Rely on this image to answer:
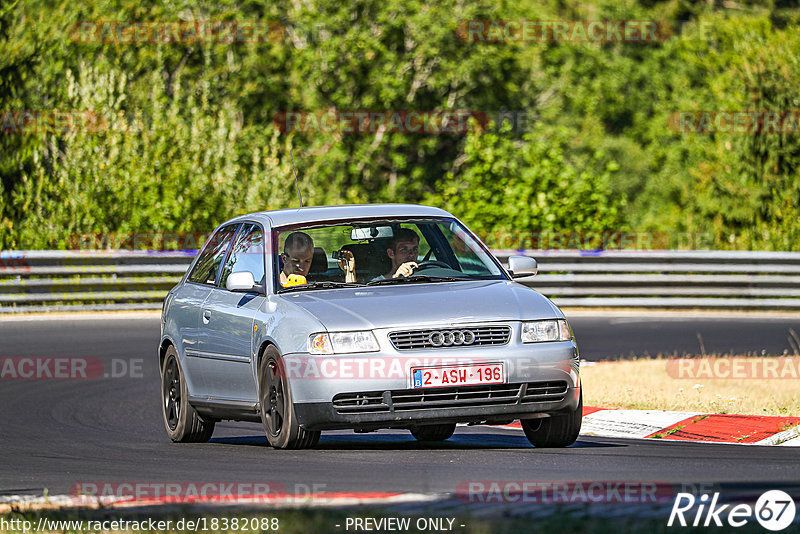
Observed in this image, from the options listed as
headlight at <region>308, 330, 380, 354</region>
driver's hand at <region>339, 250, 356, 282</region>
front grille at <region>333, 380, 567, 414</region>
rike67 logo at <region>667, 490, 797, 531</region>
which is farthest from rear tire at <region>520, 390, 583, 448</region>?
rike67 logo at <region>667, 490, 797, 531</region>

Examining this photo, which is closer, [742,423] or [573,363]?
[573,363]

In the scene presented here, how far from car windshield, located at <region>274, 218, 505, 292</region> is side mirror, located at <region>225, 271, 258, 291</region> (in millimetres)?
194

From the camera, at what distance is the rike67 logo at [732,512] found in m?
6.22

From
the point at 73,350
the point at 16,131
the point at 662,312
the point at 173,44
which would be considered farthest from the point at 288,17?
the point at 73,350

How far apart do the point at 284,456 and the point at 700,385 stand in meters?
5.36

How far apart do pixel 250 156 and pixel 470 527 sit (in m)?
39.0

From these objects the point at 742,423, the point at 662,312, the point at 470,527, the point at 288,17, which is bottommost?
the point at 662,312

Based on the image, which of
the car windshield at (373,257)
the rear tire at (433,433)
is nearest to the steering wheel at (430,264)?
the car windshield at (373,257)

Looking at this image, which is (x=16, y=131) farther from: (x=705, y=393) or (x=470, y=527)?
(x=470, y=527)

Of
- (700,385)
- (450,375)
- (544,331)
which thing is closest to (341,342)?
(450,375)

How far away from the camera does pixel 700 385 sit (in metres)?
13.3

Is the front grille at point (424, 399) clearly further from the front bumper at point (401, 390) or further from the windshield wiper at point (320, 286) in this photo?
the windshield wiper at point (320, 286)

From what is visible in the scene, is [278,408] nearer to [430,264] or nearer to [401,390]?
[401,390]

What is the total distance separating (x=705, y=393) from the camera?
12.7m
